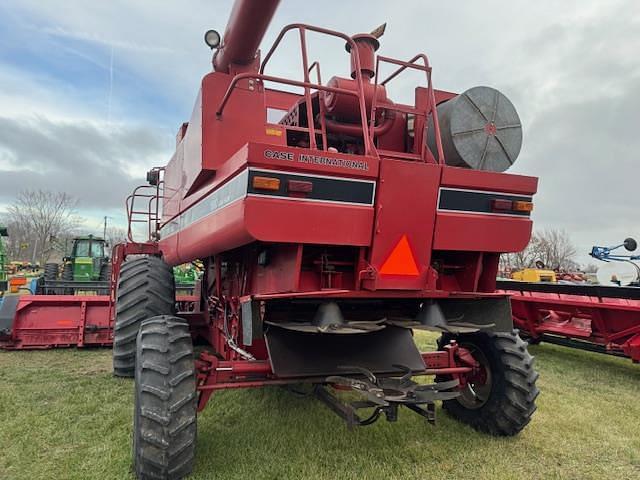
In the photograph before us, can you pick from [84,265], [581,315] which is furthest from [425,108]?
[84,265]

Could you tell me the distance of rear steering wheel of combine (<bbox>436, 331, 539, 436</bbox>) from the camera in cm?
389

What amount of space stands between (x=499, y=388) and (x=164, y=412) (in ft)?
8.48

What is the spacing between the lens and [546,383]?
603 cm

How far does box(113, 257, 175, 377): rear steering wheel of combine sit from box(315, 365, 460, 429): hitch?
2450 millimetres

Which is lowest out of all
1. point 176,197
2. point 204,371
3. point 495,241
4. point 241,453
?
A: point 241,453

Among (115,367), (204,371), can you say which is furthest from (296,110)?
(115,367)

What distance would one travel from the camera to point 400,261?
131 inches

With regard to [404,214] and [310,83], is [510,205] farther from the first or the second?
[310,83]

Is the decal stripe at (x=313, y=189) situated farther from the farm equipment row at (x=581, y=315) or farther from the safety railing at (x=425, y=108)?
the farm equipment row at (x=581, y=315)

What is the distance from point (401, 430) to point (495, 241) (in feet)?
5.71

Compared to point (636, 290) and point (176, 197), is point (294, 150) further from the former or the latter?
point (636, 290)

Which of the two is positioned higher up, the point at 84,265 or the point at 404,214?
the point at 404,214

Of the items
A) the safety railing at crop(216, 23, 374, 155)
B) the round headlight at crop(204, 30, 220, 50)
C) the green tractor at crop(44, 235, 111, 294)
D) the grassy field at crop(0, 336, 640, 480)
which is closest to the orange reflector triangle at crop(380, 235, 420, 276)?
the safety railing at crop(216, 23, 374, 155)

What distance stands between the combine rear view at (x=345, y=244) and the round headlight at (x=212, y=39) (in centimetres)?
1
